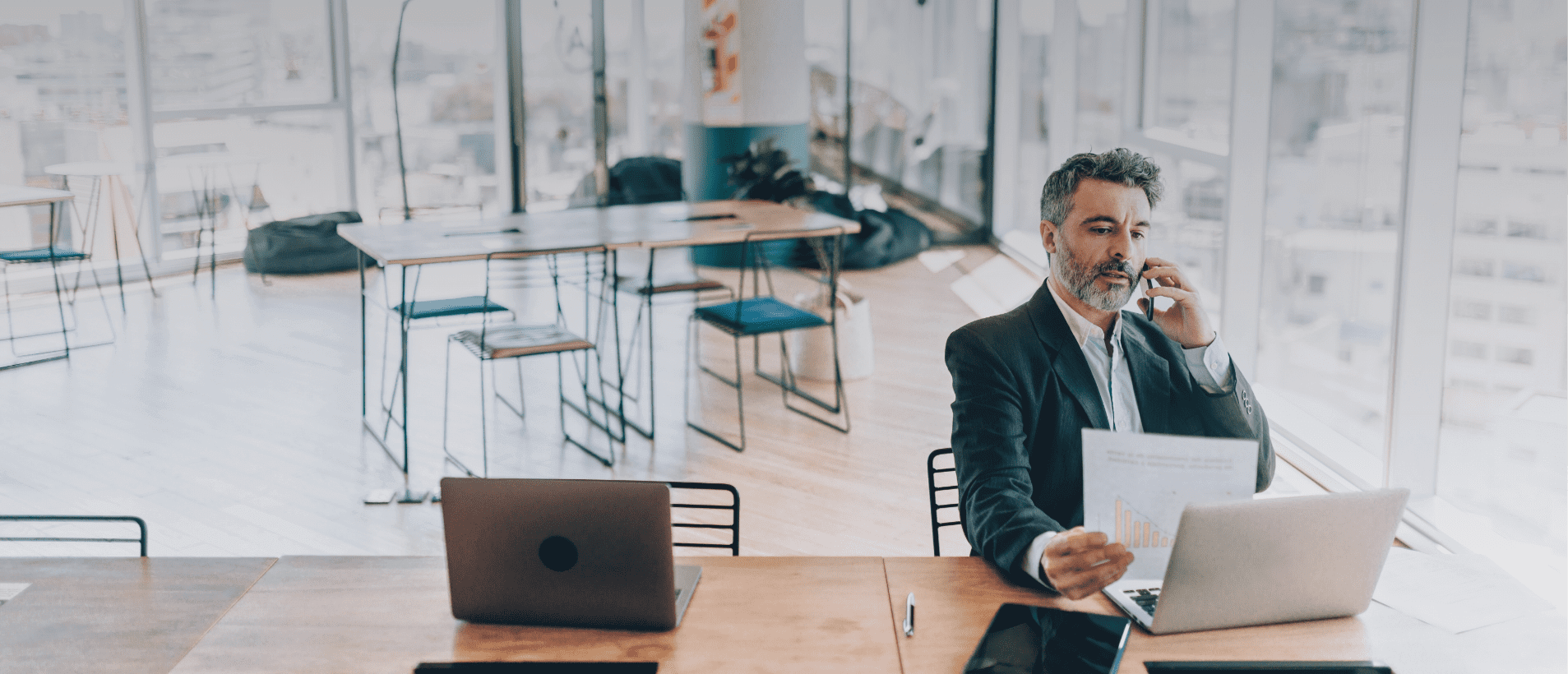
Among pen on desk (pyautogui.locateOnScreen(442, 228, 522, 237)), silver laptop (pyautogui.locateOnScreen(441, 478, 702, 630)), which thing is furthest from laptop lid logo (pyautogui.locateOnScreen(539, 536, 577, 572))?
pen on desk (pyautogui.locateOnScreen(442, 228, 522, 237))

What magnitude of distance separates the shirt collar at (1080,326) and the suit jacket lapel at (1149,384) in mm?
36

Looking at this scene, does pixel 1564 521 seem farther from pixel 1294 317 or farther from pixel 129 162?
pixel 129 162

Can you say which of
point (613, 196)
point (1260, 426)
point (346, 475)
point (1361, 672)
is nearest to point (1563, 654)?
point (1260, 426)

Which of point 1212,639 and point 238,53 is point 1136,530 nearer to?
point 1212,639

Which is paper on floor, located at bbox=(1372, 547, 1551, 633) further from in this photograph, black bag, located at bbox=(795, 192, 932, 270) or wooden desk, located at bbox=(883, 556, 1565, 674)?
black bag, located at bbox=(795, 192, 932, 270)

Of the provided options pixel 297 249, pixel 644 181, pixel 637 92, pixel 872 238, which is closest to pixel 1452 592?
pixel 872 238

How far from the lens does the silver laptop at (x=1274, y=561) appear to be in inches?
67.5

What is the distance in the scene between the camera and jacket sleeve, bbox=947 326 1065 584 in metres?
2.08

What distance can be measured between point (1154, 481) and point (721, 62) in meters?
6.92

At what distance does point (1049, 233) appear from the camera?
233 cm

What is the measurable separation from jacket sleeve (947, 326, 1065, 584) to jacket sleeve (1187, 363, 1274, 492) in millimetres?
336

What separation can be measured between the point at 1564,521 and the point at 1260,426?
1696 mm

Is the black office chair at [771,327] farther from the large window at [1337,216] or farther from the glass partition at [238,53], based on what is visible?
the glass partition at [238,53]

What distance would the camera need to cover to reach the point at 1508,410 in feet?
12.1
